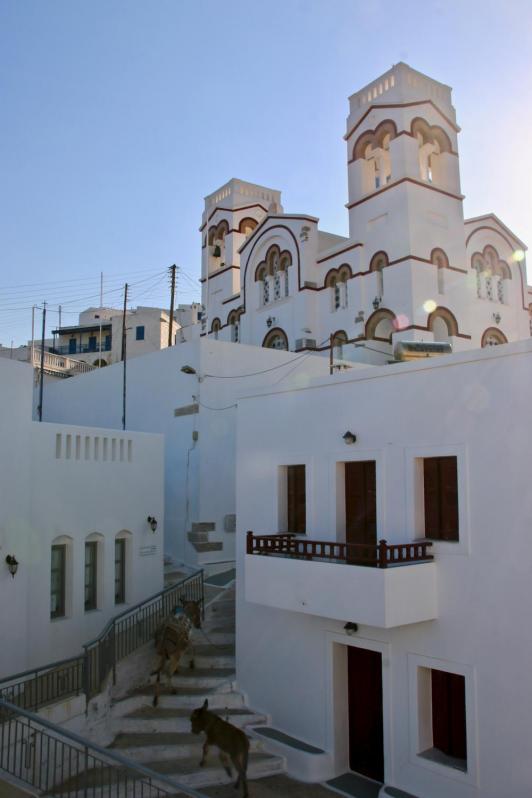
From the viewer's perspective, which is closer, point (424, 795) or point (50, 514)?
point (424, 795)

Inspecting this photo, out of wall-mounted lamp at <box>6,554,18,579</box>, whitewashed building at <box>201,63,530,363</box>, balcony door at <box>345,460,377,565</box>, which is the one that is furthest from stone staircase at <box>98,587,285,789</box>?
whitewashed building at <box>201,63,530,363</box>

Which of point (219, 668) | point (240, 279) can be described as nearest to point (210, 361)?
point (219, 668)

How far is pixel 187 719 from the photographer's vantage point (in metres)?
10.8

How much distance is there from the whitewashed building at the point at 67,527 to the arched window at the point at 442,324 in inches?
456

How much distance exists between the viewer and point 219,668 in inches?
493

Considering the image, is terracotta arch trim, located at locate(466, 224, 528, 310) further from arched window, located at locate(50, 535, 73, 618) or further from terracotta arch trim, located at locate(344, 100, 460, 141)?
arched window, located at locate(50, 535, 73, 618)

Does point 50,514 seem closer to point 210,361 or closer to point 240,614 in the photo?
point 240,614

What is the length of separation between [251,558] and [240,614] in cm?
196

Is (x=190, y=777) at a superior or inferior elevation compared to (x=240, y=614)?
inferior

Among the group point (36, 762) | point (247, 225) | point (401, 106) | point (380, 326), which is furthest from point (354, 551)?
point (247, 225)

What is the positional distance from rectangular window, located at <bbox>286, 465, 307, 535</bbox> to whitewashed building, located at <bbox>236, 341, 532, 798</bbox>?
30 mm

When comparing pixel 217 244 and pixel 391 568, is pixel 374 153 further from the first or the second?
pixel 391 568

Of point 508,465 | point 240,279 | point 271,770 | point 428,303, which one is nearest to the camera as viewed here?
point 508,465

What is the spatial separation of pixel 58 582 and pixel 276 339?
15861 millimetres
